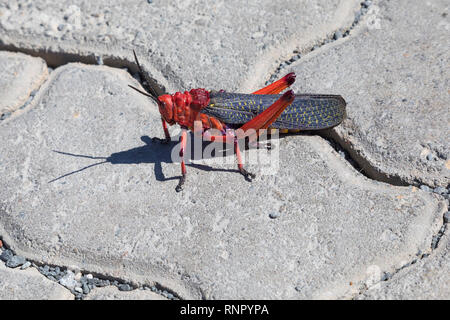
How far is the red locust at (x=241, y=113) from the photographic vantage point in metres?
2.19

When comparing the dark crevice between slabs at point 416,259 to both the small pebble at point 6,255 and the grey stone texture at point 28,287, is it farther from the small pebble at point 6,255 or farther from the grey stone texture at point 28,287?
the small pebble at point 6,255

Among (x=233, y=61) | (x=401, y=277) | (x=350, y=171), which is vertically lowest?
(x=401, y=277)

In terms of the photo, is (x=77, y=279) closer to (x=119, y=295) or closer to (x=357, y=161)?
(x=119, y=295)

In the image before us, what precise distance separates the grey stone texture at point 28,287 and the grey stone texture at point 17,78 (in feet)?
3.13

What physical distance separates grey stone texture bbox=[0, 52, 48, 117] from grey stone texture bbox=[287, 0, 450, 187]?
136 centimetres

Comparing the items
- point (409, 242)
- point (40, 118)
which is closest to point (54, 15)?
point (40, 118)

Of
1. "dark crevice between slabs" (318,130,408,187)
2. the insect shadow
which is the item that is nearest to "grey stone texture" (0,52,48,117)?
the insect shadow

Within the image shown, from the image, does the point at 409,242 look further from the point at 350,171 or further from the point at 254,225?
the point at 254,225

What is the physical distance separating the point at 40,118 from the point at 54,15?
2.41ft

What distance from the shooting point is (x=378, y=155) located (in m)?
2.12

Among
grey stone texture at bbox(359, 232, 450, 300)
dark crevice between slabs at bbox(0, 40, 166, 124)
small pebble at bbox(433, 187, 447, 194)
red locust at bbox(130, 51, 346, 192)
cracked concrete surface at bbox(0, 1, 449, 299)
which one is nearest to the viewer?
grey stone texture at bbox(359, 232, 450, 300)

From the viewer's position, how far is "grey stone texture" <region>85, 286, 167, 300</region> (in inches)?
73.5

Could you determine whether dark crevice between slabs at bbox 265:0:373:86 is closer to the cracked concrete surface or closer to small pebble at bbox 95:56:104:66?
the cracked concrete surface
